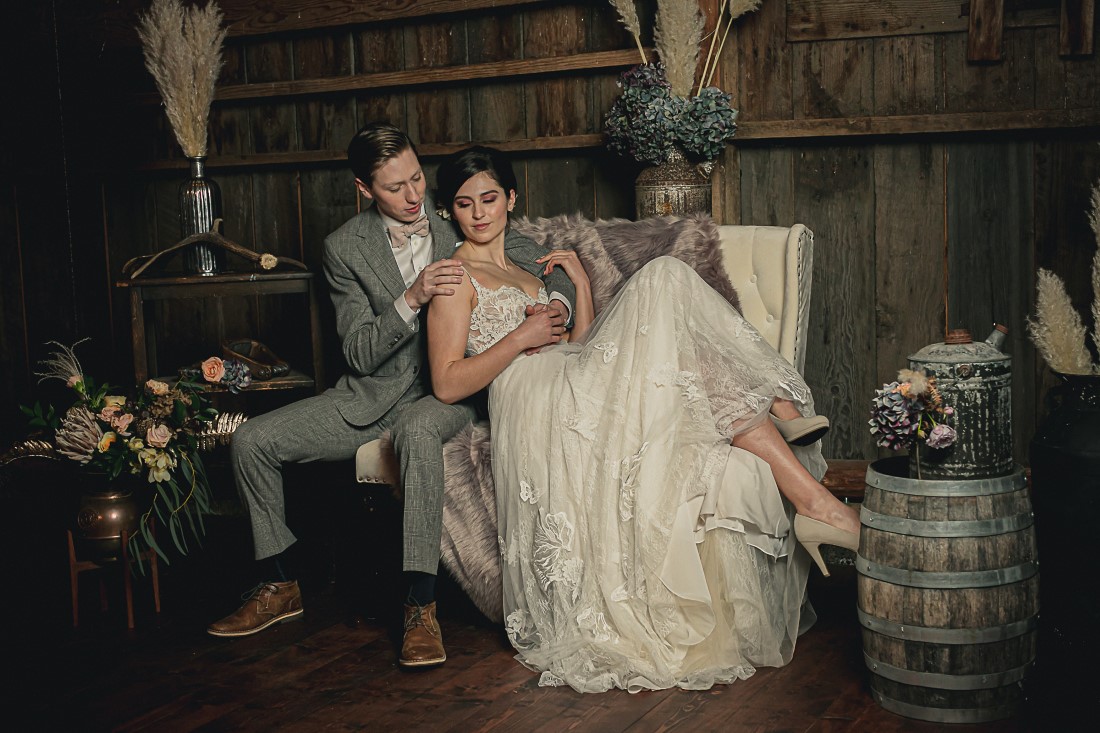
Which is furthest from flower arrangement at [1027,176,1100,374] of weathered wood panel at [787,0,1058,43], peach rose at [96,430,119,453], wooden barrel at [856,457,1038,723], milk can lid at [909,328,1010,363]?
peach rose at [96,430,119,453]

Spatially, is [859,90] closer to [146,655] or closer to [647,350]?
[647,350]

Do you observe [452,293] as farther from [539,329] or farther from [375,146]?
[375,146]

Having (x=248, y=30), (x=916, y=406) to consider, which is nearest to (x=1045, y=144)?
(x=916, y=406)

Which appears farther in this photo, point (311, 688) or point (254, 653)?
point (254, 653)

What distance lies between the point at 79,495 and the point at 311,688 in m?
1.04

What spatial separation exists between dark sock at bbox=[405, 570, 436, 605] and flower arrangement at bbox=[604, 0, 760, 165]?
1641 millimetres

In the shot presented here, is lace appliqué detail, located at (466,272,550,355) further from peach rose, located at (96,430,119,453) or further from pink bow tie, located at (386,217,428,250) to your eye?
peach rose, located at (96,430,119,453)

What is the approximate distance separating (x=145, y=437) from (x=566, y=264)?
1.31 m

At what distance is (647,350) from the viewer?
8.23 ft

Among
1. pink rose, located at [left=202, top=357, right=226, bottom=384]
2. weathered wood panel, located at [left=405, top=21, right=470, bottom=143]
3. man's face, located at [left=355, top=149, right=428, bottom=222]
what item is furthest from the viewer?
weathered wood panel, located at [left=405, top=21, right=470, bottom=143]

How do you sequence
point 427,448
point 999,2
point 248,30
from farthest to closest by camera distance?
1. point 248,30
2. point 999,2
3. point 427,448

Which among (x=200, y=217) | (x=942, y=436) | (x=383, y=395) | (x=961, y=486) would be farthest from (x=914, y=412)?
(x=200, y=217)

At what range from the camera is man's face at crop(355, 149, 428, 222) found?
3.03 m

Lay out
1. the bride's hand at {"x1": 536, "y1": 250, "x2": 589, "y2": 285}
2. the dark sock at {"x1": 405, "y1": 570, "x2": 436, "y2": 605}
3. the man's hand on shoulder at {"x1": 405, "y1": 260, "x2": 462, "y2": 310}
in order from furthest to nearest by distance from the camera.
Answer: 1. the bride's hand at {"x1": 536, "y1": 250, "x2": 589, "y2": 285}
2. the man's hand on shoulder at {"x1": 405, "y1": 260, "x2": 462, "y2": 310}
3. the dark sock at {"x1": 405, "y1": 570, "x2": 436, "y2": 605}
